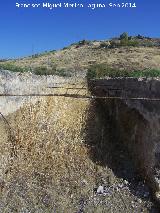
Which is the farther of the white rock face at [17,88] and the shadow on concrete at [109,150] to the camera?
the white rock face at [17,88]

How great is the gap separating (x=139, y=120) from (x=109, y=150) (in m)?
2.26

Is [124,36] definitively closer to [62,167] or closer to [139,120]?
[139,120]

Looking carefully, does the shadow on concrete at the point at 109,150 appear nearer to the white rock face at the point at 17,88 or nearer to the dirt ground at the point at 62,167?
the dirt ground at the point at 62,167

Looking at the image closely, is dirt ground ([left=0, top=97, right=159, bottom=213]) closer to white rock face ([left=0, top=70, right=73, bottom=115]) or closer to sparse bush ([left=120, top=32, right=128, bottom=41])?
white rock face ([left=0, top=70, right=73, bottom=115])

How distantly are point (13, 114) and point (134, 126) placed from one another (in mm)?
4166

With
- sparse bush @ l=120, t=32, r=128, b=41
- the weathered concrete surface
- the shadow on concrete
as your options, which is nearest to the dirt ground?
the shadow on concrete

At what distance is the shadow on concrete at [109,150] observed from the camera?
1661 cm

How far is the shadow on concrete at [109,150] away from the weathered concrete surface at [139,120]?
219mm

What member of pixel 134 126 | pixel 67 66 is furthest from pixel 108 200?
pixel 67 66

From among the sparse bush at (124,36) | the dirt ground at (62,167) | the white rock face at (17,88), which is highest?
the sparse bush at (124,36)

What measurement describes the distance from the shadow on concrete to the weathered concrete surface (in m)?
0.22

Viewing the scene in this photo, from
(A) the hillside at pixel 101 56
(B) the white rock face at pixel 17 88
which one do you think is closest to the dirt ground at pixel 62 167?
(B) the white rock face at pixel 17 88

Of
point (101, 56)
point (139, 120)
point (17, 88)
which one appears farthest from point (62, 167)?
point (101, 56)

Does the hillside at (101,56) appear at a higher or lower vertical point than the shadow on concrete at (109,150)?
higher
